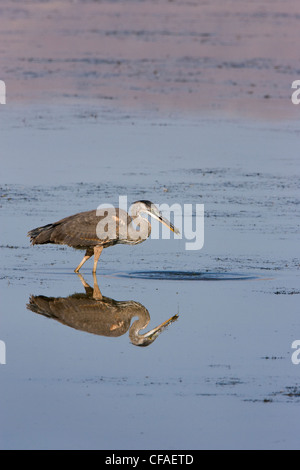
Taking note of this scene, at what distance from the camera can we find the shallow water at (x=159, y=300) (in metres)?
7.67

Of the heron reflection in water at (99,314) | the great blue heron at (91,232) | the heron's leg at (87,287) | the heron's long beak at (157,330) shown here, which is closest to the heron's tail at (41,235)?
the great blue heron at (91,232)

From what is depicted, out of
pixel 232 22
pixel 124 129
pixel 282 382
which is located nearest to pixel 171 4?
pixel 232 22

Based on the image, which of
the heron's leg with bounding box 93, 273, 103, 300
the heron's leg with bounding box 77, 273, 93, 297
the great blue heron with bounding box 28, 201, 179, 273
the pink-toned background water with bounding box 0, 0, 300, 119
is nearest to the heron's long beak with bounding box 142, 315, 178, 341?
the heron's leg with bounding box 93, 273, 103, 300

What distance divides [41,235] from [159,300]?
1816 millimetres

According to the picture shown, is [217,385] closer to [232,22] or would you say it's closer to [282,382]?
[282,382]

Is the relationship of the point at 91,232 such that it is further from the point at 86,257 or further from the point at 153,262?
the point at 153,262

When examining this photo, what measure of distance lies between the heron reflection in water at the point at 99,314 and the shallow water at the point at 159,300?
0.12 ft

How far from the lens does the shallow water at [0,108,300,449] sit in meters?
7.67

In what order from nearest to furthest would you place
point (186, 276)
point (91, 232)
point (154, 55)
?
point (186, 276) < point (91, 232) < point (154, 55)

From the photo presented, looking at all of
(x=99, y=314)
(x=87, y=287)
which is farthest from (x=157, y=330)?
(x=87, y=287)

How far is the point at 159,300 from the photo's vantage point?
10836 mm

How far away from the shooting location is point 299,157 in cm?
1803

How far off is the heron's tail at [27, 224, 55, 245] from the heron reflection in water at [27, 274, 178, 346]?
3.54 feet
